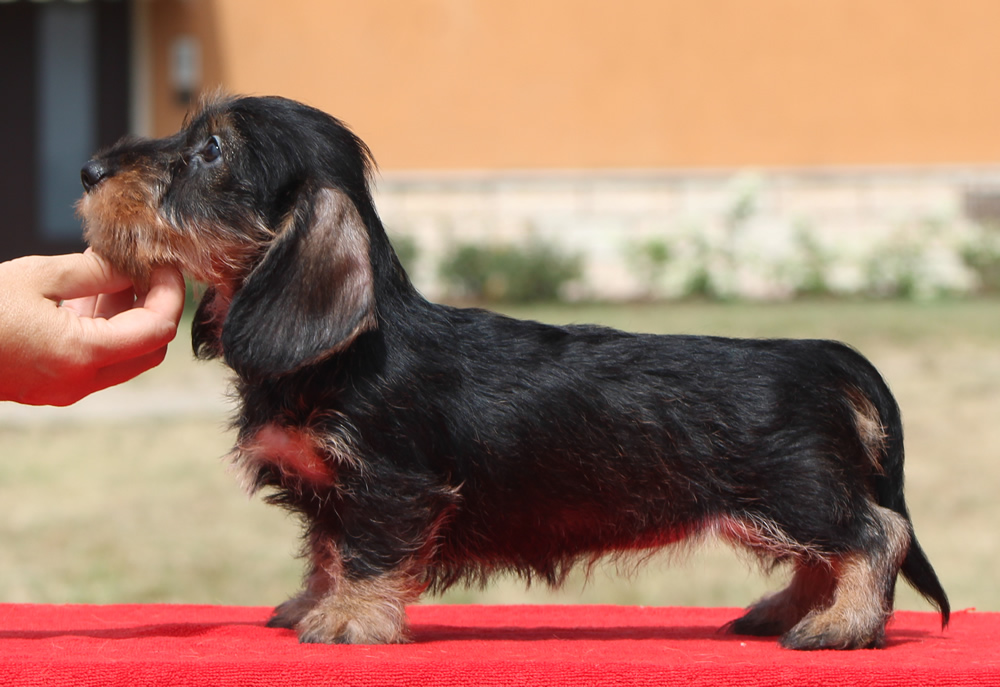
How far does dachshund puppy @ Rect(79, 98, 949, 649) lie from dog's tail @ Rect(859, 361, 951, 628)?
0.09ft

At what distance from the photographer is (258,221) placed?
10.4ft

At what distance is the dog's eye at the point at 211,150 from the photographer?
325 cm

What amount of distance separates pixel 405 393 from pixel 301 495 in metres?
0.42

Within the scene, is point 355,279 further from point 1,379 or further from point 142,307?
point 1,379

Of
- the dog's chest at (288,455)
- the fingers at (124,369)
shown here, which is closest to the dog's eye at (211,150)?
the fingers at (124,369)

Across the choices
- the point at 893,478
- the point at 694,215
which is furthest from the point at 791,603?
the point at 694,215

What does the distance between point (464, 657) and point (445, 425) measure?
599mm

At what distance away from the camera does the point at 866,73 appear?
17719 millimetres

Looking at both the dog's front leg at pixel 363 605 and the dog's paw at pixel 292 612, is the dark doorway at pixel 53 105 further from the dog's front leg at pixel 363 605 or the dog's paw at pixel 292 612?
the dog's front leg at pixel 363 605

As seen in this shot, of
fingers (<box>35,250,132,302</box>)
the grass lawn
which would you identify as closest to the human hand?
fingers (<box>35,250,132,302</box>)

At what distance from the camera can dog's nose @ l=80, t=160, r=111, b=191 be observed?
3203 millimetres

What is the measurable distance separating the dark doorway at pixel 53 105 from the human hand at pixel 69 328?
15200 mm

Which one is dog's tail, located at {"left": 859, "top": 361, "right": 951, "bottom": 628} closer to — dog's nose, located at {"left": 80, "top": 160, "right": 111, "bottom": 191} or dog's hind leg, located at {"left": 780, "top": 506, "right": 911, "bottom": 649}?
dog's hind leg, located at {"left": 780, "top": 506, "right": 911, "bottom": 649}

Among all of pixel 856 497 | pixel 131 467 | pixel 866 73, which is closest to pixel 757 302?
pixel 866 73
